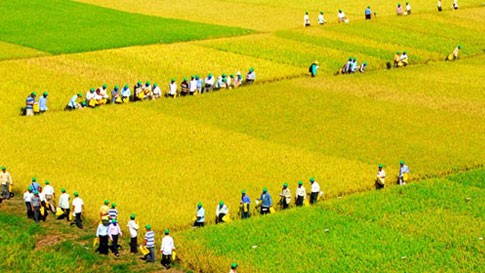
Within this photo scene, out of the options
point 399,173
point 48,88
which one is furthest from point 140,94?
point 399,173

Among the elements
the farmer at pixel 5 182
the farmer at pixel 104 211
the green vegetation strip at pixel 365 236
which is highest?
the farmer at pixel 5 182

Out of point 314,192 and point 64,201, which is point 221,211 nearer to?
point 314,192

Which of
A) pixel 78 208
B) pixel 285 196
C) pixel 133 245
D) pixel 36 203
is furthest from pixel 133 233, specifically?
pixel 285 196

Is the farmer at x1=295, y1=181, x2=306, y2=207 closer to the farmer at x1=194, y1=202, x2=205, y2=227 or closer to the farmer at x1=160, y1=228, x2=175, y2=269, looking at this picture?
the farmer at x1=194, y1=202, x2=205, y2=227

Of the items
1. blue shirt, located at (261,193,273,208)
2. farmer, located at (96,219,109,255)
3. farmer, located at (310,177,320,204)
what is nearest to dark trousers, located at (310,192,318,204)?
farmer, located at (310,177,320,204)

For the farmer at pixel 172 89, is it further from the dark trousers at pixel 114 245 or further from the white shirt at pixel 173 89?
the dark trousers at pixel 114 245

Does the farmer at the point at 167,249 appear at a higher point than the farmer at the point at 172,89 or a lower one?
lower

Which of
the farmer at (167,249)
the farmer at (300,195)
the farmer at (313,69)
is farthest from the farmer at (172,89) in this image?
the farmer at (167,249)
